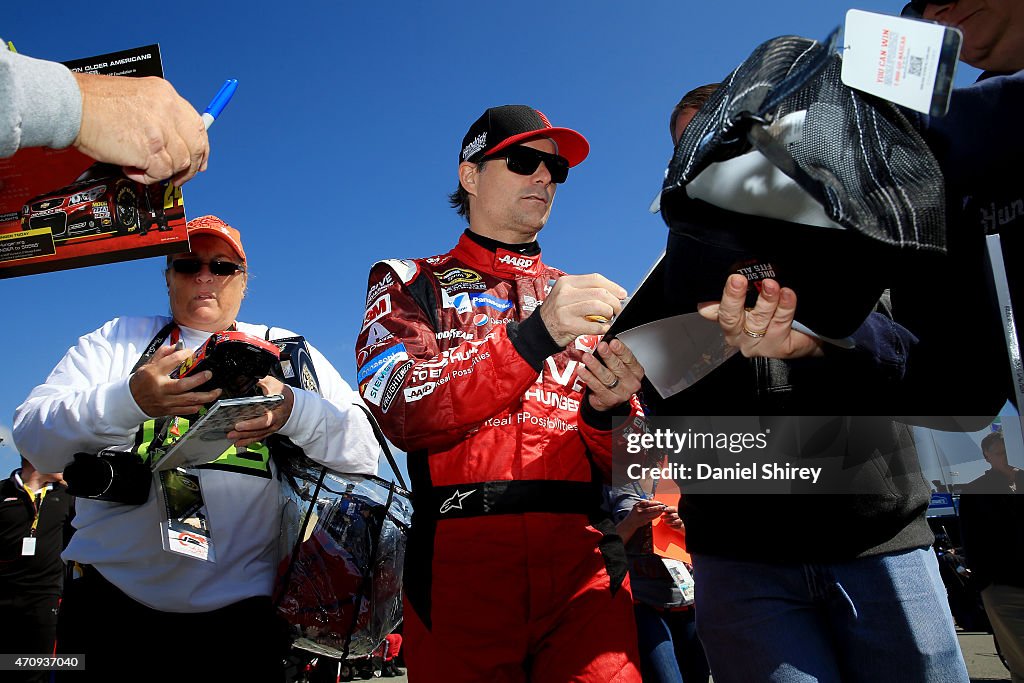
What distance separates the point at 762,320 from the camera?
1.69 m

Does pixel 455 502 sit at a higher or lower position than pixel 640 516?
lower

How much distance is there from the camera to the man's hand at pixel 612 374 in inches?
84.4

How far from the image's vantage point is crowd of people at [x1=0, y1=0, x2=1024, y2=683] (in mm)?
1702

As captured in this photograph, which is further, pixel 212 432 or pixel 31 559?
pixel 31 559

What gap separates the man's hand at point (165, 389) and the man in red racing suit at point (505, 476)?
1.70ft

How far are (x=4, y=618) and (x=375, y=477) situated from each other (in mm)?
5498

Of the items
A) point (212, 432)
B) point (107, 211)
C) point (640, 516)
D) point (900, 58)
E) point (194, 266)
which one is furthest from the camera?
point (640, 516)

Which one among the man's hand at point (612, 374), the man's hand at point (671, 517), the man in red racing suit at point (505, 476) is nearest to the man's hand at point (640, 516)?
the man's hand at point (671, 517)

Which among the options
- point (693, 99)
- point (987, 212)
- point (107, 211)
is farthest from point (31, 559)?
point (987, 212)

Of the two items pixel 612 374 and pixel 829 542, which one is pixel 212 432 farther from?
pixel 829 542

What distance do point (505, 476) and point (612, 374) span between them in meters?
0.46

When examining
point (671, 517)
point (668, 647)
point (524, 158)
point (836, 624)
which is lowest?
point (668, 647)

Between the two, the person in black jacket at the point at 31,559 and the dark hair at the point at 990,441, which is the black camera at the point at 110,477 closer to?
the dark hair at the point at 990,441

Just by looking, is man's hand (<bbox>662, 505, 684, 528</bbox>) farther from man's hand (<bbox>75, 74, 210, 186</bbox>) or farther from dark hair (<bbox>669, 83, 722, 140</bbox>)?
man's hand (<bbox>75, 74, 210, 186</bbox>)
